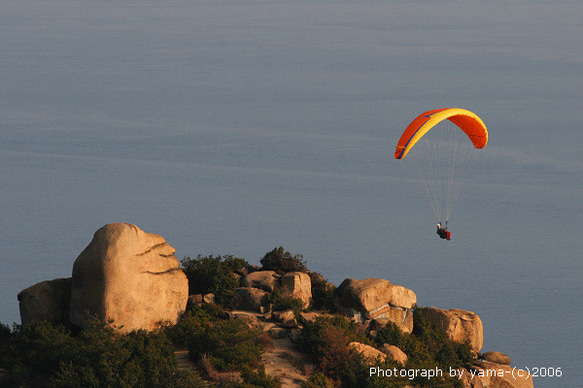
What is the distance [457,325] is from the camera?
57.9 m

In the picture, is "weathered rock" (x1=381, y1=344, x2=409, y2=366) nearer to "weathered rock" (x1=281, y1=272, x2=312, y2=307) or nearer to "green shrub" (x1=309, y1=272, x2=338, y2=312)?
"green shrub" (x1=309, y1=272, x2=338, y2=312)

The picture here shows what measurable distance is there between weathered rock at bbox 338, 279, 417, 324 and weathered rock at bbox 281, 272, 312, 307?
192 cm

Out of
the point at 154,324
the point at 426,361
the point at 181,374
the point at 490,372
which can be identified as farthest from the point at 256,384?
the point at 490,372

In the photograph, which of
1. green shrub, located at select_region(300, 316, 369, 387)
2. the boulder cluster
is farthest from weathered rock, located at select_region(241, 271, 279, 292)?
green shrub, located at select_region(300, 316, 369, 387)

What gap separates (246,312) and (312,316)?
3.82m

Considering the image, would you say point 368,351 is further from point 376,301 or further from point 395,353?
point 376,301

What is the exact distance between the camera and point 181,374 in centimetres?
4391

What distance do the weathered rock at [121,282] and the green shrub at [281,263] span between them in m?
9.24

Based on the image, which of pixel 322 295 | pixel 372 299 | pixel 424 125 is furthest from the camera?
pixel 424 125

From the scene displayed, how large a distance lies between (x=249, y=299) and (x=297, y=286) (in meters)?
3.02

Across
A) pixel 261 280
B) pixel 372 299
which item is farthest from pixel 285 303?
pixel 372 299

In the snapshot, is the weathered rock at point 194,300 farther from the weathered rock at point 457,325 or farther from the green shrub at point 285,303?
the weathered rock at point 457,325

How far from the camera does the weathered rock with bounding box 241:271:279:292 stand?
54844 mm

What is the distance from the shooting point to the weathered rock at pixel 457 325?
5769 cm
